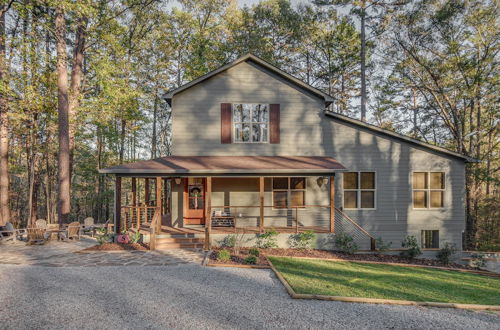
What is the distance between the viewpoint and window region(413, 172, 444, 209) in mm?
11719

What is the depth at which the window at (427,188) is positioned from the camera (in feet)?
38.4

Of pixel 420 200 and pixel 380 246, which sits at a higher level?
pixel 420 200

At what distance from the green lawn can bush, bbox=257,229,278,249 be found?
1245 millimetres

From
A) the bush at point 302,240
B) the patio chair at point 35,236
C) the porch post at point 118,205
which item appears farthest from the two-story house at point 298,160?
the patio chair at point 35,236

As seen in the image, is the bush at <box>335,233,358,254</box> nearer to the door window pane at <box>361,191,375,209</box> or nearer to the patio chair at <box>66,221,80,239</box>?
the door window pane at <box>361,191,375,209</box>

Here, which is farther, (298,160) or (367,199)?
(367,199)

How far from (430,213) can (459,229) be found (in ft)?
4.56

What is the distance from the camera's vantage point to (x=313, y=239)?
1012cm

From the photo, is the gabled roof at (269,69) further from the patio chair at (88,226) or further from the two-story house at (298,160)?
the patio chair at (88,226)

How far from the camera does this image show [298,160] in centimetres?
1117

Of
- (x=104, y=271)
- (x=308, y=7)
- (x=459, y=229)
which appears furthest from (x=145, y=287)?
(x=308, y=7)

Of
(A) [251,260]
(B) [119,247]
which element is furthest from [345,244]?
(B) [119,247]

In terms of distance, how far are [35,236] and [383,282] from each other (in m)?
12.2

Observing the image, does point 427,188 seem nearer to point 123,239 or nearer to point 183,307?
point 183,307
